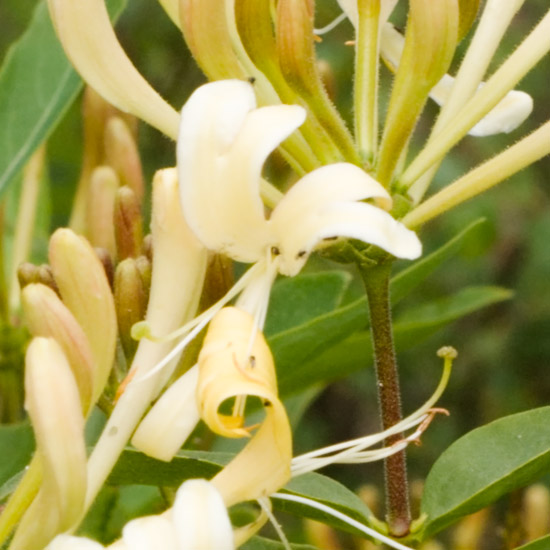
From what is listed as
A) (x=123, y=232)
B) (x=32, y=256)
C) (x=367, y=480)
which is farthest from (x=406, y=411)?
(x=123, y=232)

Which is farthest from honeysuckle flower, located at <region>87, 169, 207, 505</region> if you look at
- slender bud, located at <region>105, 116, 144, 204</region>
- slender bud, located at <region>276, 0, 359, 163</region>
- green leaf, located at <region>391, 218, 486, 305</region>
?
slender bud, located at <region>105, 116, 144, 204</region>

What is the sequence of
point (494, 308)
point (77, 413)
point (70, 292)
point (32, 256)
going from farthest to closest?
point (494, 308) < point (32, 256) < point (70, 292) < point (77, 413)

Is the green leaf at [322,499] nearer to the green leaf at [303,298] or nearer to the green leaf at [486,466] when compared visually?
the green leaf at [486,466]

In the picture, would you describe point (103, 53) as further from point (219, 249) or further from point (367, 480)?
point (367, 480)

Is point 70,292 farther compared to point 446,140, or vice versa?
point 446,140

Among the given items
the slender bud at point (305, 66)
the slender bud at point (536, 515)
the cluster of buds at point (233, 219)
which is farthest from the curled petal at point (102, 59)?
the slender bud at point (536, 515)

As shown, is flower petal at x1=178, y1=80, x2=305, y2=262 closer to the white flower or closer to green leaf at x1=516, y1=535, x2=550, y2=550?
the white flower
